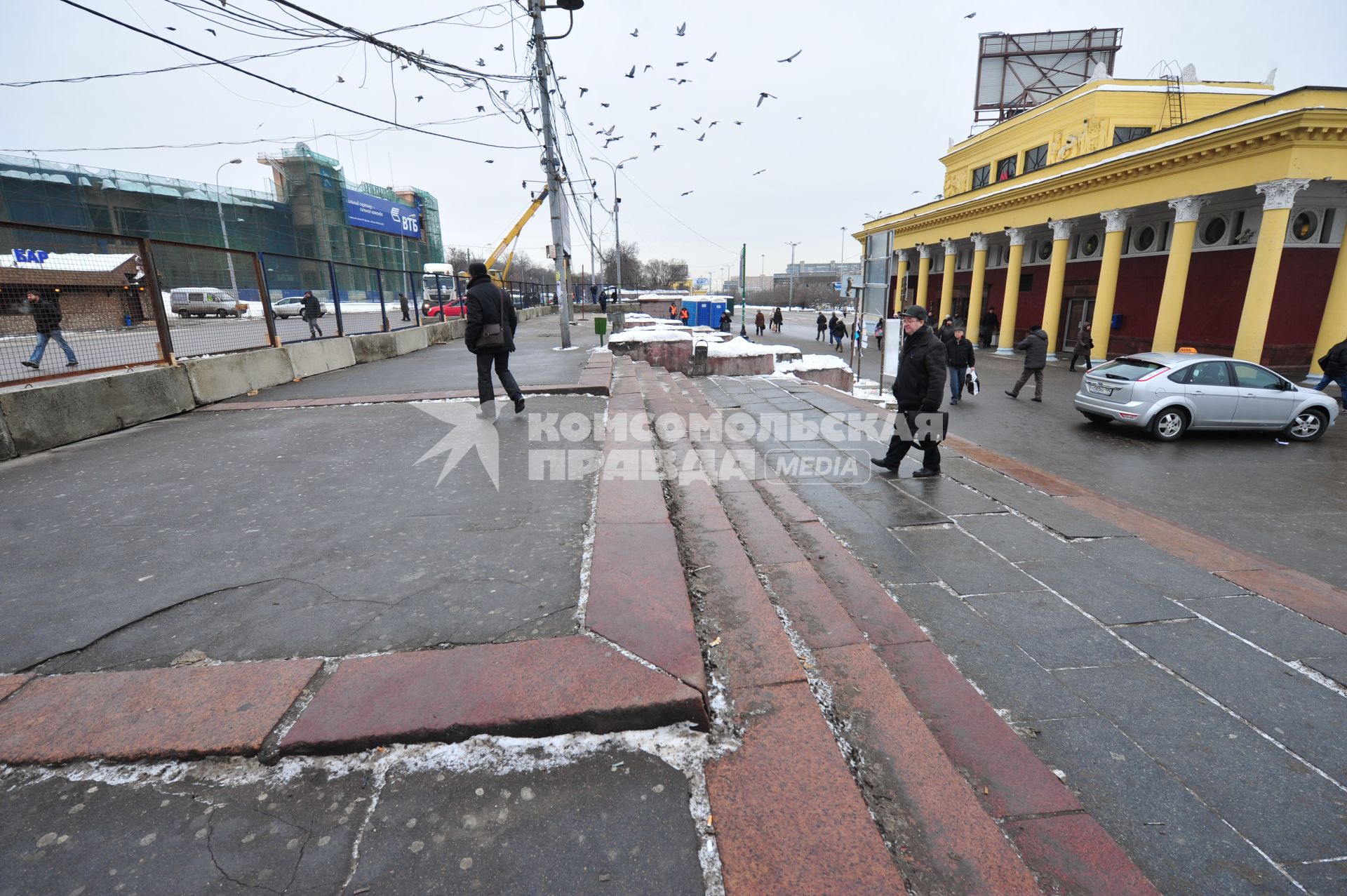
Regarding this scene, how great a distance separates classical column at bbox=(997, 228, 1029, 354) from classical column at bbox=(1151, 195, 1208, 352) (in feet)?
21.3

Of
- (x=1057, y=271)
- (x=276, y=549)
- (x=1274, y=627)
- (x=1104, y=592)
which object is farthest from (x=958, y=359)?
(x=1057, y=271)

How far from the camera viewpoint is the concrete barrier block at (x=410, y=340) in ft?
45.7

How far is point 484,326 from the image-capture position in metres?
6.60

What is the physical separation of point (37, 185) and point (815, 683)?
59047 millimetres

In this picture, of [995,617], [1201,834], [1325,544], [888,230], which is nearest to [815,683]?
[1201,834]

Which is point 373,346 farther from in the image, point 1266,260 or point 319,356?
point 1266,260

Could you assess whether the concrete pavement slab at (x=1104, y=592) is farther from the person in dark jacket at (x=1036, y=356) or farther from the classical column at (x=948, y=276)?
the classical column at (x=948, y=276)

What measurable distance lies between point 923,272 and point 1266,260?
64.6ft

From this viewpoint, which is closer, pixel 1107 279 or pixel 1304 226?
pixel 1304 226

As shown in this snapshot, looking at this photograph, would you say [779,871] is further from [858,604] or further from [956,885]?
[858,604]

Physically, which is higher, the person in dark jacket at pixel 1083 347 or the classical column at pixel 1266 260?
the classical column at pixel 1266 260

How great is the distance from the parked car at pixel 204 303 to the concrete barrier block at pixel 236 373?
692mm

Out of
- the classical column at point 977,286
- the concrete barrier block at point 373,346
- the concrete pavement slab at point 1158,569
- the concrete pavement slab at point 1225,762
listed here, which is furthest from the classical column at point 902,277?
the concrete pavement slab at point 1225,762

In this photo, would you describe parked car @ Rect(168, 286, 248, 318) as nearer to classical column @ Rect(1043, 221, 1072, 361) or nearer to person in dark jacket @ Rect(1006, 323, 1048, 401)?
person in dark jacket @ Rect(1006, 323, 1048, 401)
